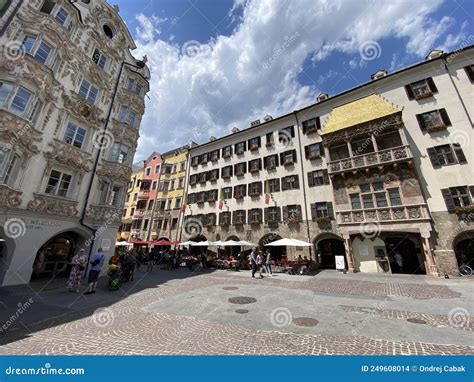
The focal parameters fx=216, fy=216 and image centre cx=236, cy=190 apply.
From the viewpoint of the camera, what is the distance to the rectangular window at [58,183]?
530 inches

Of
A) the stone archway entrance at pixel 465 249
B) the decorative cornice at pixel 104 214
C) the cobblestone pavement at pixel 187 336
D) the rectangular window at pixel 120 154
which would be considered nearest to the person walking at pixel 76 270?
the cobblestone pavement at pixel 187 336

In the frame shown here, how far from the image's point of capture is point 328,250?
73.1 ft

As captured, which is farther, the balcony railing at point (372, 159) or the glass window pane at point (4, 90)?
the balcony railing at point (372, 159)

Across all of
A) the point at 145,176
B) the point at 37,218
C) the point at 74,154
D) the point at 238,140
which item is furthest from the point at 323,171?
the point at 145,176

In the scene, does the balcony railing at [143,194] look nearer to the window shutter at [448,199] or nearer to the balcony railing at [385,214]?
the balcony railing at [385,214]

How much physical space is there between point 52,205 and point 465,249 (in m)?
29.3

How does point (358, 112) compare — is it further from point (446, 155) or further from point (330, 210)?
point (330, 210)

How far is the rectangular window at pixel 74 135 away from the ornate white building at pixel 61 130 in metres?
0.07

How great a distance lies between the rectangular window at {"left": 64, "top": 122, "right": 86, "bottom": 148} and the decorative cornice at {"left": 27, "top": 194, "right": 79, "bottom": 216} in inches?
158

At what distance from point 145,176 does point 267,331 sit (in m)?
40.4

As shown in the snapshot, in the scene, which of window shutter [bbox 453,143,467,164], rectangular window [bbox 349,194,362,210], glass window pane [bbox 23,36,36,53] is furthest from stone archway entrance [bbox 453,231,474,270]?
glass window pane [bbox 23,36,36,53]

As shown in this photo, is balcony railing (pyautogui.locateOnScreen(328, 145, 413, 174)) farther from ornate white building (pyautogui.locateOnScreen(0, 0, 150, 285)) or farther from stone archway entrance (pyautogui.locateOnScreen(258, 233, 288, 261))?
ornate white building (pyautogui.locateOnScreen(0, 0, 150, 285))

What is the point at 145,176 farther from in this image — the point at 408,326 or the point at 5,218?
the point at 408,326

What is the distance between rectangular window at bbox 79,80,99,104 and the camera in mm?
15934
